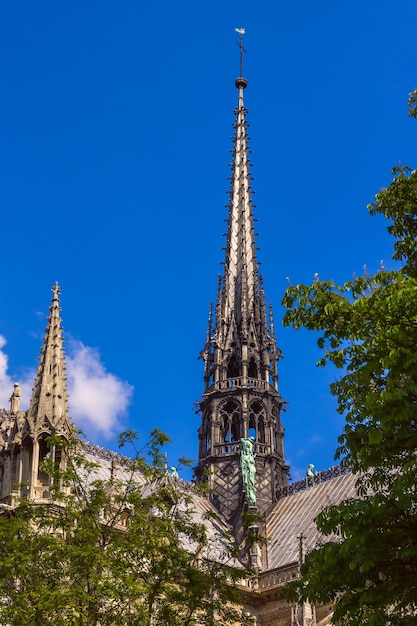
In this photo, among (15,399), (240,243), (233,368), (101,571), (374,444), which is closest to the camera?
(374,444)

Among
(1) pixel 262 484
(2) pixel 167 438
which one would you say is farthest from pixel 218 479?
(2) pixel 167 438

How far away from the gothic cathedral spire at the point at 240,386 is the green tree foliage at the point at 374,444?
27.5 metres

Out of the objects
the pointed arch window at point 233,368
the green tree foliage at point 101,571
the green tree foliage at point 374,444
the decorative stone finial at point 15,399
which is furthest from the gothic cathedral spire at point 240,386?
the green tree foliage at point 374,444

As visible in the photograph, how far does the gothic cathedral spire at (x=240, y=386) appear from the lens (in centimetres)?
4422

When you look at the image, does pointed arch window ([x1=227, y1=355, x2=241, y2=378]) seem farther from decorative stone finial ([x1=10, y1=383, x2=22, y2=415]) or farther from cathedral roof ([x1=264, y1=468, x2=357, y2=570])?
decorative stone finial ([x1=10, y1=383, x2=22, y2=415])

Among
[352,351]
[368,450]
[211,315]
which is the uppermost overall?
[211,315]

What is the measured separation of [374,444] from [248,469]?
29.5 meters

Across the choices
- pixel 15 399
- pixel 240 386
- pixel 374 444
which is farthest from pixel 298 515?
pixel 374 444

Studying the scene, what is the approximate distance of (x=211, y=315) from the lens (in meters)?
50.7

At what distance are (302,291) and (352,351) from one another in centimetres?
137

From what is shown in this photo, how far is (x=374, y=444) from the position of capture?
14102mm

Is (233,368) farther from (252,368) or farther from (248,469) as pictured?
(248,469)

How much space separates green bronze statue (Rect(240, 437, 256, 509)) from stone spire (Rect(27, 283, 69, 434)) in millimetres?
14089

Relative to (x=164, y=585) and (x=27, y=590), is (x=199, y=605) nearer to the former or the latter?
(x=164, y=585)
